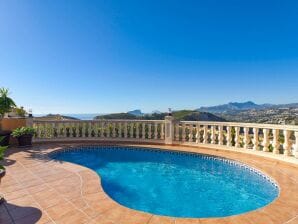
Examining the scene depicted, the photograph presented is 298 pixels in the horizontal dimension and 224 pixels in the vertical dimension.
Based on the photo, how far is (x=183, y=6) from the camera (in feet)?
43.7

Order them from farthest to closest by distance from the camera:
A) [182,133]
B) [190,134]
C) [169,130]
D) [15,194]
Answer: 1. [169,130]
2. [182,133]
3. [190,134]
4. [15,194]

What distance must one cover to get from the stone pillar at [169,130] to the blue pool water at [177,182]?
113 centimetres

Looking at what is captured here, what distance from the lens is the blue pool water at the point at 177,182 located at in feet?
15.3

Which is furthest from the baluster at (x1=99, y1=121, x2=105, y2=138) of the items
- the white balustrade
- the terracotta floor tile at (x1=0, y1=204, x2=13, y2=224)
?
the terracotta floor tile at (x1=0, y1=204, x2=13, y2=224)

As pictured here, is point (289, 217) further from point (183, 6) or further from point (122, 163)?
point (183, 6)

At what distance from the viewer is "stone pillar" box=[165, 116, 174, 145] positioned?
10.4 m

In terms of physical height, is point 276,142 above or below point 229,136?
below

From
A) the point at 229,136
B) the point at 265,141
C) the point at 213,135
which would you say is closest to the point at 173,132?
the point at 213,135

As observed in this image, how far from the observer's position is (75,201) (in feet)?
13.6

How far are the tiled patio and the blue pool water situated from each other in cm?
53

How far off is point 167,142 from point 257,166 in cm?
446

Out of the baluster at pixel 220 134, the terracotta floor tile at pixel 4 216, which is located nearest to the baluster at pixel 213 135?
the baluster at pixel 220 134

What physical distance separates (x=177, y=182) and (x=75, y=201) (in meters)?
3.06

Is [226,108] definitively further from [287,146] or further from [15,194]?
[15,194]
